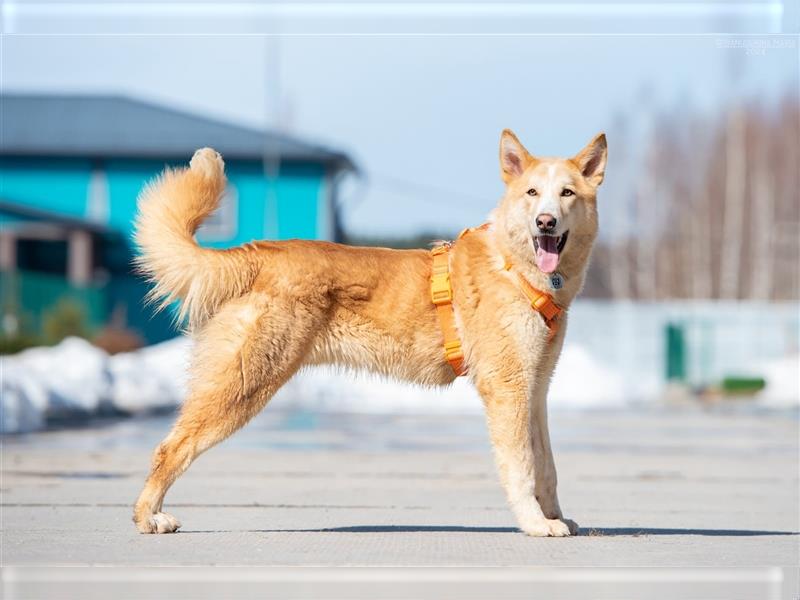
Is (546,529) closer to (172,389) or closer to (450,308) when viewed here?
(450,308)

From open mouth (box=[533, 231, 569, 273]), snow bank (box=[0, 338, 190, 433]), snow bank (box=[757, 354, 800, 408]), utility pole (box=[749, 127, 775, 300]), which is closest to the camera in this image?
open mouth (box=[533, 231, 569, 273])

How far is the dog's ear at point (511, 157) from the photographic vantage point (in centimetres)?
674

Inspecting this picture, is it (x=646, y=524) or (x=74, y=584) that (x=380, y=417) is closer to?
(x=646, y=524)

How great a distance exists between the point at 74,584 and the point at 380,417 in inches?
620

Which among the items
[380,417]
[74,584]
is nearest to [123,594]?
[74,584]

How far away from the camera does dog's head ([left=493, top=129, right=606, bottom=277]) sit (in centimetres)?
648

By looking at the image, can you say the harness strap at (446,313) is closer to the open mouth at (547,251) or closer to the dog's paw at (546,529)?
the open mouth at (547,251)

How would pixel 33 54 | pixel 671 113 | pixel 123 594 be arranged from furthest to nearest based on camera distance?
pixel 671 113
pixel 33 54
pixel 123 594

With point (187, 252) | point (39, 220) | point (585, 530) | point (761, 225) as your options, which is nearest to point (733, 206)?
point (761, 225)

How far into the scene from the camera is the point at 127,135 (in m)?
36.3

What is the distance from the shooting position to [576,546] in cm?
618

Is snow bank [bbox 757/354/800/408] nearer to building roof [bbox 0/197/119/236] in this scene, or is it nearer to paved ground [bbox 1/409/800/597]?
paved ground [bbox 1/409/800/597]

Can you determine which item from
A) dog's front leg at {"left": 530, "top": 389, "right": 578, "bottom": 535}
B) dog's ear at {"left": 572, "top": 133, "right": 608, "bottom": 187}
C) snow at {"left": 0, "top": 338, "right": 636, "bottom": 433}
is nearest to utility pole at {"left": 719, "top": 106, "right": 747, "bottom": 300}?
snow at {"left": 0, "top": 338, "right": 636, "bottom": 433}

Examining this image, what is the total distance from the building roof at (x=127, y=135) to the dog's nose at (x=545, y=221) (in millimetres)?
27813
